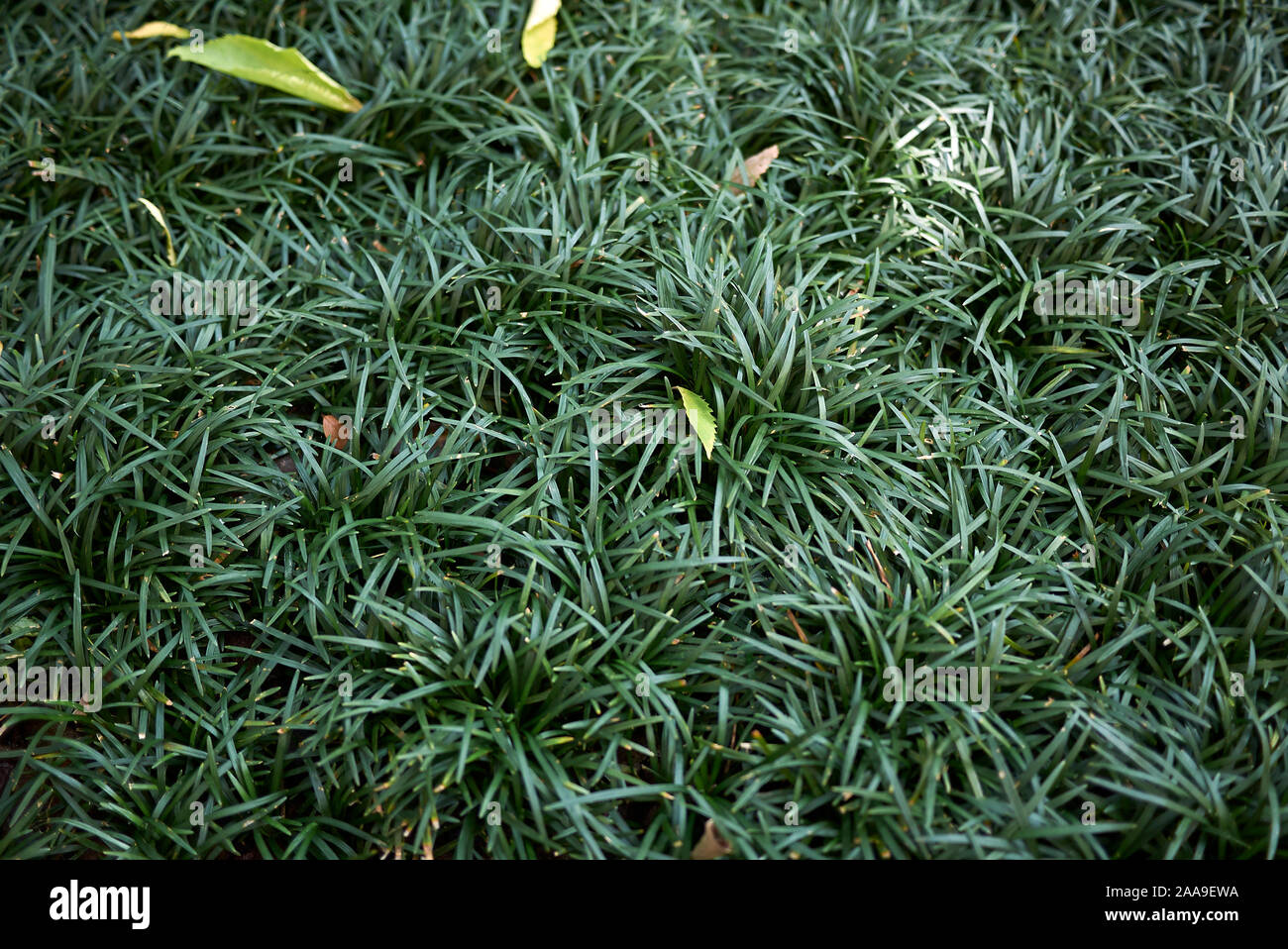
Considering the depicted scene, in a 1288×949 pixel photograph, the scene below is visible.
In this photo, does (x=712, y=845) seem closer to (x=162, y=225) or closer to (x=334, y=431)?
(x=334, y=431)

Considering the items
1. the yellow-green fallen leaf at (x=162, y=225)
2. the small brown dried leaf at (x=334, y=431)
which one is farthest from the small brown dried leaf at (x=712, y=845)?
the yellow-green fallen leaf at (x=162, y=225)

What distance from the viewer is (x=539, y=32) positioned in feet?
9.60

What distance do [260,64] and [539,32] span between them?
0.90 meters

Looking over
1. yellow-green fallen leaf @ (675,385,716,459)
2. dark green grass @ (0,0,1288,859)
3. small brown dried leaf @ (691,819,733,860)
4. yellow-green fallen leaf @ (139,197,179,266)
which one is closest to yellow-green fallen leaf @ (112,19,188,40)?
dark green grass @ (0,0,1288,859)

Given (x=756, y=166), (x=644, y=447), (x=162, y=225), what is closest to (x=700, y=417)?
(x=644, y=447)

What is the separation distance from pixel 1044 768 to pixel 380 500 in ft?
5.36

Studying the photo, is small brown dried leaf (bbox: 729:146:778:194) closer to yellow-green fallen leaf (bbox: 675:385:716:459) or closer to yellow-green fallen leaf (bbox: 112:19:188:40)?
yellow-green fallen leaf (bbox: 675:385:716:459)

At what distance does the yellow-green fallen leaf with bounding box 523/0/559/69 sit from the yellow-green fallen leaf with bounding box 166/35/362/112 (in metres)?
0.60

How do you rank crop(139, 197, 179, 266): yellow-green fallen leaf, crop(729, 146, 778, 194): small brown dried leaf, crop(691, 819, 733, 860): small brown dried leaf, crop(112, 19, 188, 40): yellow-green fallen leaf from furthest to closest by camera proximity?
crop(112, 19, 188, 40): yellow-green fallen leaf < crop(729, 146, 778, 194): small brown dried leaf < crop(139, 197, 179, 266): yellow-green fallen leaf < crop(691, 819, 733, 860): small brown dried leaf

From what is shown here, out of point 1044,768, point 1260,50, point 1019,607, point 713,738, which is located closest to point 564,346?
point 713,738

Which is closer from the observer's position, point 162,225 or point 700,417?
point 700,417

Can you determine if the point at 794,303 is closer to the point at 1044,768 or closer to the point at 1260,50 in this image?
the point at 1044,768

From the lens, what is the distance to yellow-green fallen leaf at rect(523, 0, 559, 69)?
9.52 feet

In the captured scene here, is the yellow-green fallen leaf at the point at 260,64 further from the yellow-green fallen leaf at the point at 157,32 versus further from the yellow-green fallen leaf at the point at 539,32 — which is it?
the yellow-green fallen leaf at the point at 539,32
